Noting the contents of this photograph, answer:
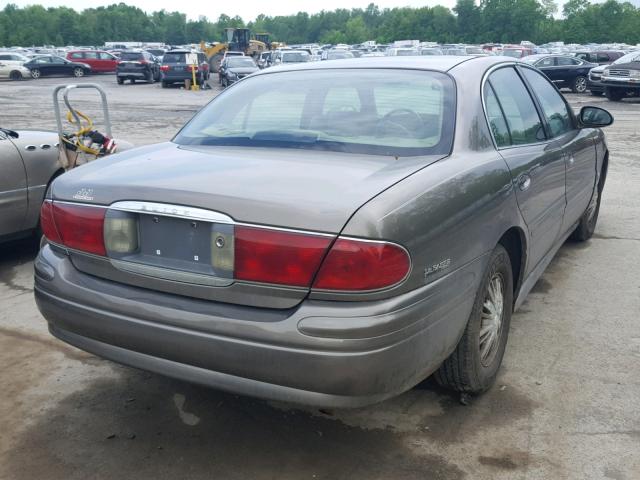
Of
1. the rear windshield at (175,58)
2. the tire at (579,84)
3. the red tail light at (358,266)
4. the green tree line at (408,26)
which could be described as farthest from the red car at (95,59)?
the green tree line at (408,26)

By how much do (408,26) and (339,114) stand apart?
11740 centimetres

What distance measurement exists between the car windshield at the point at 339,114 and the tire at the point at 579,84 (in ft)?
80.6

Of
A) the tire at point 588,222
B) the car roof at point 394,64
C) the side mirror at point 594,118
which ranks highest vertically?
the car roof at point 394,64

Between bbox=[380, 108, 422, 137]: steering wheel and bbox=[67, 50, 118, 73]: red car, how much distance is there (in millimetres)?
44823

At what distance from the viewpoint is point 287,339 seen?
2381 millimetres

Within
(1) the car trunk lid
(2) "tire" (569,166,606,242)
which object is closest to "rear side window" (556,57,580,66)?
(2) "tire" (569,166,606,242)

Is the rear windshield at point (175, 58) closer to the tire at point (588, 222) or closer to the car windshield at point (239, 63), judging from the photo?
the car windshield at point (239, 63)

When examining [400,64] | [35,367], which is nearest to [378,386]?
[400,64]

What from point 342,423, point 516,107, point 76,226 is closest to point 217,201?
point 76,226

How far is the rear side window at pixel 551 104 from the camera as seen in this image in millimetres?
4359

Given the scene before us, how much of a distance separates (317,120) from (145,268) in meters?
1.19

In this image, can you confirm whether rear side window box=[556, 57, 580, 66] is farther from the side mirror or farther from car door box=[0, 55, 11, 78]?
car door box=[0, 55, 11, 78]

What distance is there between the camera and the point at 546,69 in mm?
25578

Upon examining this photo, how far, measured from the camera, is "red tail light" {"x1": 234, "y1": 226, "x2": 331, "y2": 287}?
2377 mm
